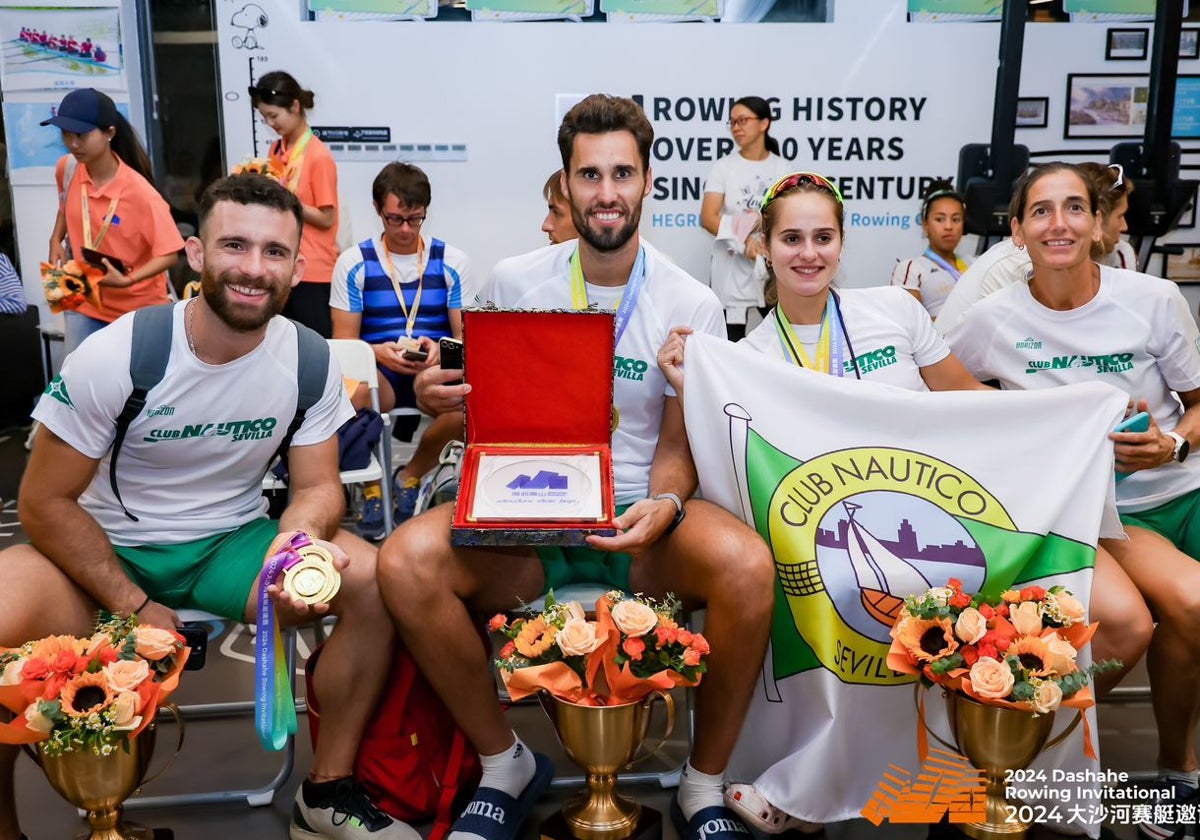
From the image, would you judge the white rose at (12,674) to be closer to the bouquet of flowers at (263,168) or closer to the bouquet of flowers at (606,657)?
the bouquet of flowers at (606,657)

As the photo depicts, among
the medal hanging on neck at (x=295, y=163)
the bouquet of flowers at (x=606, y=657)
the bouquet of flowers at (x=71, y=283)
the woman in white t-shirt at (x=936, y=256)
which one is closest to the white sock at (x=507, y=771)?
the bouquet of flowers at (x=606, y=657)

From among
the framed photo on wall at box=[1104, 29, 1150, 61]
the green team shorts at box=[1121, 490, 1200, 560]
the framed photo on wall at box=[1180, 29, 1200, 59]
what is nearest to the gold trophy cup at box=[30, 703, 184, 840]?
the green team shorts at box=[1121, 490, 1200, 560]

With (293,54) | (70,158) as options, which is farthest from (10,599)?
(293,54)

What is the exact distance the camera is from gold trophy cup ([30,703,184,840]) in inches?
79.4

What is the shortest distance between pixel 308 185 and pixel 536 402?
356 centimetres

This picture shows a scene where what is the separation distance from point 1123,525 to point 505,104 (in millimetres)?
4783

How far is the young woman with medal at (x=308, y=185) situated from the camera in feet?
18.7

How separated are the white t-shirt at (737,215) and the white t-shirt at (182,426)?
4.14m

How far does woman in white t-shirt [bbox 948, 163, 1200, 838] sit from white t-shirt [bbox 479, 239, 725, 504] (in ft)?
2.70

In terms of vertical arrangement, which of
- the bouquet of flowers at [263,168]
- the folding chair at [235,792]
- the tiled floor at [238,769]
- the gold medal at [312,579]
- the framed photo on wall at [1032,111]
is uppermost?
the framed photo on wall at [1032,111]

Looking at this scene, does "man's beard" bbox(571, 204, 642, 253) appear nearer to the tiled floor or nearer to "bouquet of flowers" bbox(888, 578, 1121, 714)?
"bouquet of flowers" bbox(888, 578, 1121, 714)

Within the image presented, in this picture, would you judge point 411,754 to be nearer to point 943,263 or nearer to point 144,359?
point 144,359

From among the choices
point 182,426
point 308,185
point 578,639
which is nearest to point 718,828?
point 578,639

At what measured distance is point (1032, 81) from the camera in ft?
22.2
